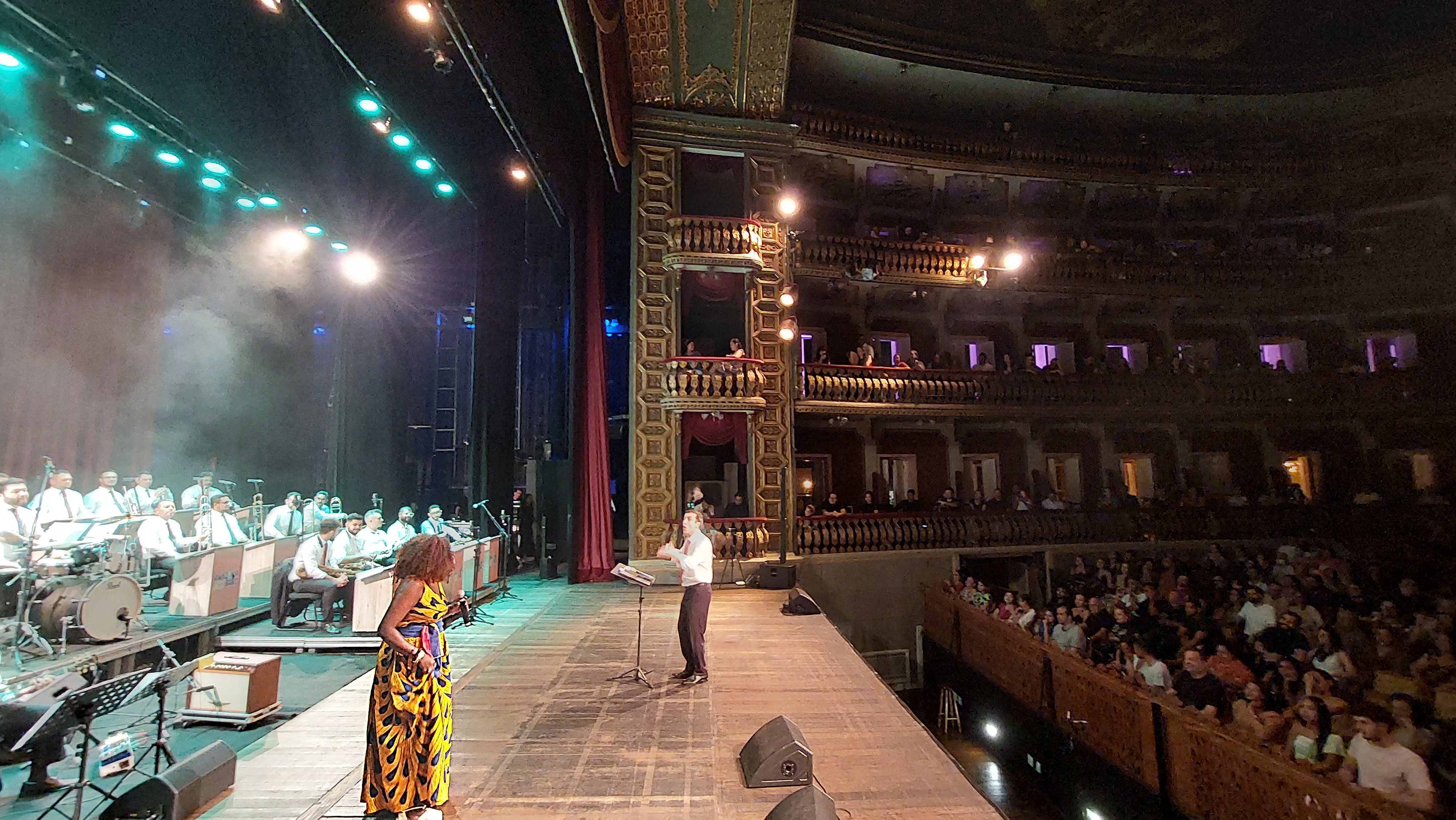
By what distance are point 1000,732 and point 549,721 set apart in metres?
7.00

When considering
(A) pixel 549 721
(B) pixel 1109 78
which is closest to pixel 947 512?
(A) pixel 549 721

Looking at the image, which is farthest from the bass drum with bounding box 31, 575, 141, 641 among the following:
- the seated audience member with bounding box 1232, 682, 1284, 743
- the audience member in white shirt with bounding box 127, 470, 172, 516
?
the seated audience member with bounding box 1232, 682, 1284, 743

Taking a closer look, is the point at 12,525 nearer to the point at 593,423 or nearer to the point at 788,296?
the point at 593,423

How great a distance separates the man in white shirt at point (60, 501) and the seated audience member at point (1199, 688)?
499 inches

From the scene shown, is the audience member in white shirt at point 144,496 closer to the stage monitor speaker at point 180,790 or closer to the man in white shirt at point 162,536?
the man in white shirt at point 162,536

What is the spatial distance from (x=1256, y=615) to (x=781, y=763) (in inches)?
326

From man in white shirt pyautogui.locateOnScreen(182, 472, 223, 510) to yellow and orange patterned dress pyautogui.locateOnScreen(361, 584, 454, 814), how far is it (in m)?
8.38

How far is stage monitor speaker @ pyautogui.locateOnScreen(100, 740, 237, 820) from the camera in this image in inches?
128

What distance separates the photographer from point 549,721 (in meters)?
4.66

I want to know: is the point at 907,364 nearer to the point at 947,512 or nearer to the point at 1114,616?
the point at 947,512

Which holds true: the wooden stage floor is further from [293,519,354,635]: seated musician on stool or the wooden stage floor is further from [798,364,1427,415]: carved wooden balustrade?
[798,364,1427,415]: carved wooden balustrade

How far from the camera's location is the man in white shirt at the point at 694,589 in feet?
17.8

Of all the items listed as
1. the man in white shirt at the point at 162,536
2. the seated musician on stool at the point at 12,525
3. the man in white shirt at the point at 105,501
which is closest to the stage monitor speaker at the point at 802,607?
the man in white shirt at the point at 162,536

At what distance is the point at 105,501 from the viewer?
8.09 metres
